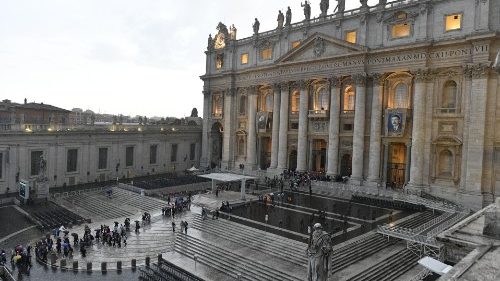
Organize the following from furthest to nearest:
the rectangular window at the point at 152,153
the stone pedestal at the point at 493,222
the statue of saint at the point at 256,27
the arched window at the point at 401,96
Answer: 1. the rectangular window at the point at 152,153
2. the statue of saint at the point at 256,27
3. the arched window at the point at 401,96
4. the stone pedestal at the point at 493,222

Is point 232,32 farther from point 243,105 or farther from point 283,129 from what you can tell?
point 283,129

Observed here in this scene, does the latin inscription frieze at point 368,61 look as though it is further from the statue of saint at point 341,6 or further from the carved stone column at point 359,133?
the statue of saint at point 341,6

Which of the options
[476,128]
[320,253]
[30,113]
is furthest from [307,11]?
[30,113]

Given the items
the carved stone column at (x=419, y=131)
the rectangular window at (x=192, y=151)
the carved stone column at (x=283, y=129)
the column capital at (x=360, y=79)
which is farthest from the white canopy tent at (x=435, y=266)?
the rectangular window at (x=192, y=151)

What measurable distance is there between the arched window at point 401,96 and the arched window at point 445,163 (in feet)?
19.5

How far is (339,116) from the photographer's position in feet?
145

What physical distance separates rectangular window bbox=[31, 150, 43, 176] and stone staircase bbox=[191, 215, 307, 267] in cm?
2269

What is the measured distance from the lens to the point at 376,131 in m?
40.6

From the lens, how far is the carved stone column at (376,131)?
40562mm

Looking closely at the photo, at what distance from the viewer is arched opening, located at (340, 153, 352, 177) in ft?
147

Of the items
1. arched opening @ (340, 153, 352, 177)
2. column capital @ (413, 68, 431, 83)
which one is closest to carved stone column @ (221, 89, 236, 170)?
arched opening @ (340, 153, 352, 177)

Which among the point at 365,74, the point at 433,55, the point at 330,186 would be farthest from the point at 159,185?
the point at 433,55

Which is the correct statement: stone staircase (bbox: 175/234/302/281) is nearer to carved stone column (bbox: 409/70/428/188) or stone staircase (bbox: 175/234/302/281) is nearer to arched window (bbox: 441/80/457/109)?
carved stone column (bbox: 409/70/428/188)

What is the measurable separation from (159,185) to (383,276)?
28.5 meters
